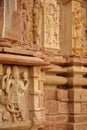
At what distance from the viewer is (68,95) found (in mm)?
5465

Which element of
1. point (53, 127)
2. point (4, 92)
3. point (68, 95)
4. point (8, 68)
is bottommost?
point (53, 127)

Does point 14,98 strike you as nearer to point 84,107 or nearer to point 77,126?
point 77,126

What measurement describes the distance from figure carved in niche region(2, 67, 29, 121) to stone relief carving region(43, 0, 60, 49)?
2.09 m

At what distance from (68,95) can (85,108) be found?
441 millimetres

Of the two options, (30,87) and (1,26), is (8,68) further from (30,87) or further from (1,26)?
(1,26)

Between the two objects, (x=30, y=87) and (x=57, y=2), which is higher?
(x=57, y=2)

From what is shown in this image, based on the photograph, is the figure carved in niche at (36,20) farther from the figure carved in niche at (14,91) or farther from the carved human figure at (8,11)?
the figure carved in niche at (14,91)

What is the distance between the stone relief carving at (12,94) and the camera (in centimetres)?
367

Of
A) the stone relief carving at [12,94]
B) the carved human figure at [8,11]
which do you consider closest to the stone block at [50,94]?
the stone relief carving at [12,94]

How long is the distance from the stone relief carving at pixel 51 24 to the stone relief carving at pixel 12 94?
2090 mm

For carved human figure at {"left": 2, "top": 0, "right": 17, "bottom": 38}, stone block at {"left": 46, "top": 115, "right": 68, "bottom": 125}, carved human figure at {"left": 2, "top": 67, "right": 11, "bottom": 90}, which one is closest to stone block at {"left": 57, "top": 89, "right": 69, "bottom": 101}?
stone block at {"left": 46, "top": 115, "right": 68, "bottom": 125}

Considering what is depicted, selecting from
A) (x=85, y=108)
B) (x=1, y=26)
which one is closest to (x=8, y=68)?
Result: (x=1, y=26)

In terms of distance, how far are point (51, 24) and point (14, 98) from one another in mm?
2614

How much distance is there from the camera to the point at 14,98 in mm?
3750
